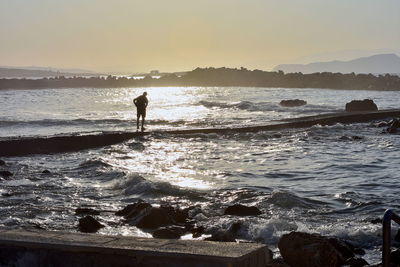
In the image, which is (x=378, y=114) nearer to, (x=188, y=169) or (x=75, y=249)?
(x=188, y=169)

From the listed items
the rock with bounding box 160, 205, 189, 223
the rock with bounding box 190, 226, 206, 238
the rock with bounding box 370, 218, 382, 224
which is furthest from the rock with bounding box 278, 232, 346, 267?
the rock with bounding box 160, 205, 189, 223

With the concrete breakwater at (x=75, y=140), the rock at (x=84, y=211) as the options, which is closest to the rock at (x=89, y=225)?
the rock at (x=84, y=211)

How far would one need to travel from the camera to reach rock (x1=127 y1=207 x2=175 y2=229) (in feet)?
35.1

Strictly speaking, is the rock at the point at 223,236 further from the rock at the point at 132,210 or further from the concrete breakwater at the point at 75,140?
the concrete breakwater at the point at 75,140

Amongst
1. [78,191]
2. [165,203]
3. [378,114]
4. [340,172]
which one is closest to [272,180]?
[340,172]

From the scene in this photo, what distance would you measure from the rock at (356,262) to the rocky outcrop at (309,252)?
0.07 m

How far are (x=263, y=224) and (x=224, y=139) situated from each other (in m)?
14.8

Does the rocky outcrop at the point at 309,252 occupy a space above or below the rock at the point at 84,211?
above

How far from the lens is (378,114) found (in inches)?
1359

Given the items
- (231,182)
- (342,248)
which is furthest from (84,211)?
(342,248)

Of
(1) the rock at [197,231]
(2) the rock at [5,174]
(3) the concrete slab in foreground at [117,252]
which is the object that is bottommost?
(2) the rock at [5,174]

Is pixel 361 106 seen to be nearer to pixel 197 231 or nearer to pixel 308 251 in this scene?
pixel 197 231

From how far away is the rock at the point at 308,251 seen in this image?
786cm

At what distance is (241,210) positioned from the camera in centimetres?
1165
